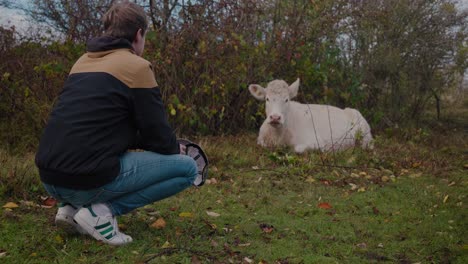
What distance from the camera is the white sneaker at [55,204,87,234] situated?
371cm

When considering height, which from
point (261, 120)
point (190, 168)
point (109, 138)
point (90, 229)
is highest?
point (109, 138)

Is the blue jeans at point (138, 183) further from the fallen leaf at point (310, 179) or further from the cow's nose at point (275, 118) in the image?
the cow's nose at point (275, 118)

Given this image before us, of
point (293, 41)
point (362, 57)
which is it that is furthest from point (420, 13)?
point (293, 41)

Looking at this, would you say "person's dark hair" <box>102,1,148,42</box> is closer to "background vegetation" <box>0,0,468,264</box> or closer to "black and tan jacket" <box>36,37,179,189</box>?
"black and tan jacket" <box>36,37,179,189</box>

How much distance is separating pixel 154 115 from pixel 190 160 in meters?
0.54

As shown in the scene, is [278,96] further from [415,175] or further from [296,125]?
[415,175]

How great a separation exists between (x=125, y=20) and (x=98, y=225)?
53.1 inches

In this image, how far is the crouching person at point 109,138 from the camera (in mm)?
3375

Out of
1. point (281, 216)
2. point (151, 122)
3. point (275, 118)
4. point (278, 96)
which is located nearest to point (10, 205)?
point (151, 122)

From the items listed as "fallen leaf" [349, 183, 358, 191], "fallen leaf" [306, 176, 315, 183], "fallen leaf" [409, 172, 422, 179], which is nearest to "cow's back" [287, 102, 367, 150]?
"fallen leaf" [409, 172, 422, 179]

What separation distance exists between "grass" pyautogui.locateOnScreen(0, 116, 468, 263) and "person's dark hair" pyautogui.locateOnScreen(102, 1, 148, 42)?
1405mm

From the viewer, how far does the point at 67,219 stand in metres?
3.72

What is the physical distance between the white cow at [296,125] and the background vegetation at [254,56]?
26.8 inches

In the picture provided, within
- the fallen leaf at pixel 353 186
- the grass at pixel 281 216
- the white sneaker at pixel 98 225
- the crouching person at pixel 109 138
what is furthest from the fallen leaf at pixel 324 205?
the white sneaker at pixel 98 225
